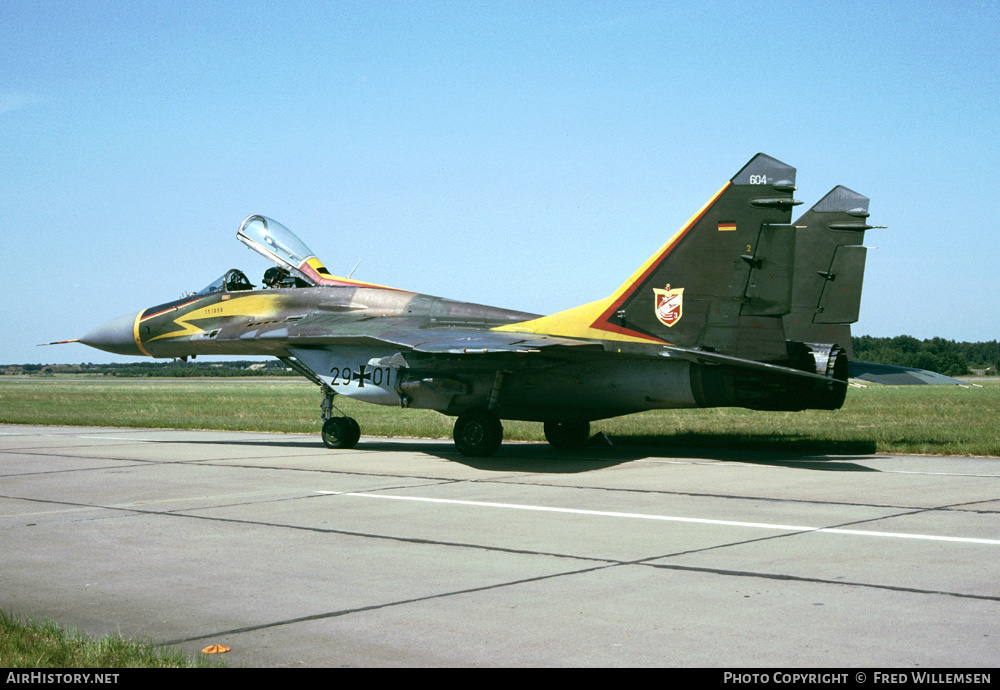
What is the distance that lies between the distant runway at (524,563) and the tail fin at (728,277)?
7.00 feet

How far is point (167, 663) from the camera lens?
14.9 feet

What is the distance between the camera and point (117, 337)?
19109 mm

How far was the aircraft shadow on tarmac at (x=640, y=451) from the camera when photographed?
14445 mm

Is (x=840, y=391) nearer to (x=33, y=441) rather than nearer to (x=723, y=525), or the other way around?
(x=723, y=525)

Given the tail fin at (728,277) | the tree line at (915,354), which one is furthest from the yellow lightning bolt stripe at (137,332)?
the tree line at (915,354)

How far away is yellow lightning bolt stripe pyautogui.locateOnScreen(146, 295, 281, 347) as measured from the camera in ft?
59.0

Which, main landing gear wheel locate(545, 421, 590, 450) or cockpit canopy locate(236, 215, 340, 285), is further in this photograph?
cockpit canopy locate(236, 215, 340, 285)

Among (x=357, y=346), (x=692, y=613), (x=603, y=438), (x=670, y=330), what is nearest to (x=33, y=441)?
(x=357, y=346)

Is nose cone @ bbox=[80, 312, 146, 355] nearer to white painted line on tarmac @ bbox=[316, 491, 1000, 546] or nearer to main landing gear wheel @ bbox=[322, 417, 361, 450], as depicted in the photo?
main landing gear wheel @ bbox=[322, 417, 361, 450]

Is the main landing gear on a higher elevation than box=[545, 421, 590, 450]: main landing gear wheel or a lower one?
lower

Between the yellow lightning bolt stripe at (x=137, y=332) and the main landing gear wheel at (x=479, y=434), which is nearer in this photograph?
the main landing gear wheel at (x=479, y=434)

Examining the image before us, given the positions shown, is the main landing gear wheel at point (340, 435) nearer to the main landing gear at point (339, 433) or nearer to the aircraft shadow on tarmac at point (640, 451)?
the main landing gear at point (339, 433)

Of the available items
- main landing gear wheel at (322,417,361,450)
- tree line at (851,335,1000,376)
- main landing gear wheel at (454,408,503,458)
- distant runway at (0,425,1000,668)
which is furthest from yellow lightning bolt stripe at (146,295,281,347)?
tree line at (851,335,1000,376)

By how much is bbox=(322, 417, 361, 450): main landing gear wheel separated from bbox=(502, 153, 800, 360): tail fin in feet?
19.6
